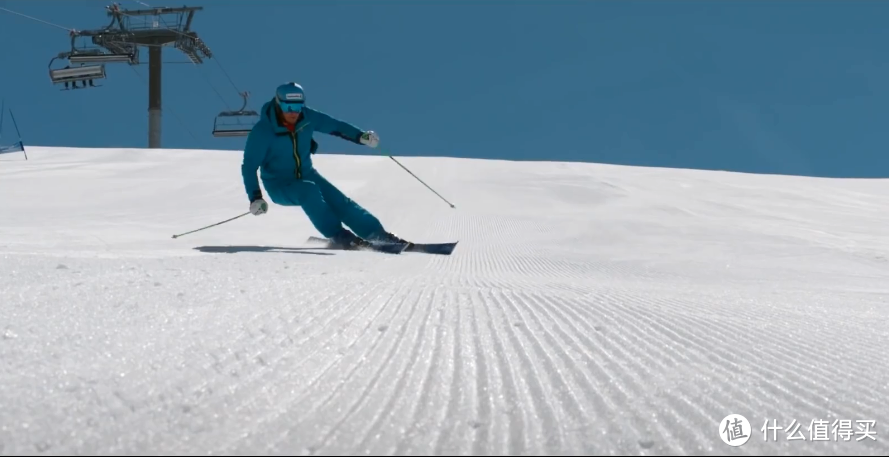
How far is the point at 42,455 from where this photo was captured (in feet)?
4.77

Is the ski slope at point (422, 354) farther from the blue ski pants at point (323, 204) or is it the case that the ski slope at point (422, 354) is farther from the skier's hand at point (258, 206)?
the blue ski pants at point (323, 204)

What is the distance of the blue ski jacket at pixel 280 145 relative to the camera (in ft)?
21.7

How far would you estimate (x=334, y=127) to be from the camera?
6867mm

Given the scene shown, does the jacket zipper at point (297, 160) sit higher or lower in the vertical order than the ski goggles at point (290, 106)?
lower

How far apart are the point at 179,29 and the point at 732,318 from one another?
38.4 m

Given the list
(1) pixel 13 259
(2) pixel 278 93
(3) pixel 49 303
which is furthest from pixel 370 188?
(3) pixel 49 303

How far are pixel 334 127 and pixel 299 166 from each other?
1.46ft

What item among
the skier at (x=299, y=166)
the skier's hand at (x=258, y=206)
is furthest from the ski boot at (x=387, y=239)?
the skier's hand at (x=258, y=206)

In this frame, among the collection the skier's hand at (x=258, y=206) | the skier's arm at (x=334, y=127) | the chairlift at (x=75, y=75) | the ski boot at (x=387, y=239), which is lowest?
the ski boot at (x=387, y=239)

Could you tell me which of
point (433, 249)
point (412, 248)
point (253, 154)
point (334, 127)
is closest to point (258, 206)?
point (253, 154)

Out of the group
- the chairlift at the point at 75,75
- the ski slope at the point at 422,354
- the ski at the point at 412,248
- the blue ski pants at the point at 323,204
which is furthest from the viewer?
the chairlift at the point at 75,75

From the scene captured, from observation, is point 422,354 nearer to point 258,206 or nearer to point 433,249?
point 433,249

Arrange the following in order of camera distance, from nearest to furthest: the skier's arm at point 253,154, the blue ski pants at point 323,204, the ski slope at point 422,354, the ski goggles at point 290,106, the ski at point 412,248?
the ski slope at point 422,354 < the ski at point 412,248 < the ski goggles at point 290,106 < the skier's arm at point 253,154 < the blue ski pants at point 323,204

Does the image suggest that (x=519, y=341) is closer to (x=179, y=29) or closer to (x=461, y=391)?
(x=461, y=391)
